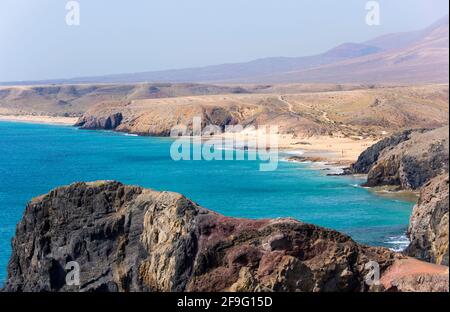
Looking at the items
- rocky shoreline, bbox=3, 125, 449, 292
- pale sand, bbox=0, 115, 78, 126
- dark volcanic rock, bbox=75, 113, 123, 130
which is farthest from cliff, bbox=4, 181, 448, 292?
pale sand, bbox=0, 115, 78, 126

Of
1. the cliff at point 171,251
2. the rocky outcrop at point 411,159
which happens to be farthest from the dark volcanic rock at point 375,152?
the cliff at point 171,251

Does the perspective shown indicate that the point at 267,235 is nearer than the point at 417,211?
Yes

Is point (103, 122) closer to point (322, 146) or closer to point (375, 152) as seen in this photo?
point (322, 146)

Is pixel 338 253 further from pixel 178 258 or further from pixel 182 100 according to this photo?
pixel 182 100

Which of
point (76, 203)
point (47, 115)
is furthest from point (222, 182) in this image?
point (47, 115)

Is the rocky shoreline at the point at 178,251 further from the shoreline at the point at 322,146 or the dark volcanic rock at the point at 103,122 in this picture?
the dark volcanic rock at the point at 103,122

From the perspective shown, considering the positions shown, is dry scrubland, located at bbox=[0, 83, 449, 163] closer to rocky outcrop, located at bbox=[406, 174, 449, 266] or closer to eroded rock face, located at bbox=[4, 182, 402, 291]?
rocky outcrop, located at bbox=[406, 174, 449, 266]
